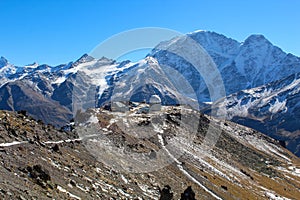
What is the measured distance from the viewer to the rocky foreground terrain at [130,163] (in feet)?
128

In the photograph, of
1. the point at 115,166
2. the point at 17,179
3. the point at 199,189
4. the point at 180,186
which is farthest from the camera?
the point at 199,189

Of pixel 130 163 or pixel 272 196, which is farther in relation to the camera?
pixel 272 196

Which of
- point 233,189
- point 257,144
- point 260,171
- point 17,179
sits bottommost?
point 17,179

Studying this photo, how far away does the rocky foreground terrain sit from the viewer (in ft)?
128

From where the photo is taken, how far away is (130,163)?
238 feet

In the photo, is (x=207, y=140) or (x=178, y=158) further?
(x=207, y=140)

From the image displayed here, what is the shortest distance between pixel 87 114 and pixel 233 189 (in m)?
47.6

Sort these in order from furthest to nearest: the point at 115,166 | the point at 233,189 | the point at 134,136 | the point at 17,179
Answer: the point at 134,136 → the point at 233,189 → the point at 115,166 → the point at 17,179

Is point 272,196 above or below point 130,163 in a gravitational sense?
above

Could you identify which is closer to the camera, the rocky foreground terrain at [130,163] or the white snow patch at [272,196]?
the rocky foreground terrain at [130,163]

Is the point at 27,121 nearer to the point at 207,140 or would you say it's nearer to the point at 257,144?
the point at 207,140

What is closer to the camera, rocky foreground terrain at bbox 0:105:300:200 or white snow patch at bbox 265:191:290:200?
rocky foreground terrain at bbox 0:105:300:200

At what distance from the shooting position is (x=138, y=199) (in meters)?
50.3

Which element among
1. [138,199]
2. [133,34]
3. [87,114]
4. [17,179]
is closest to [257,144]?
[87,114]
